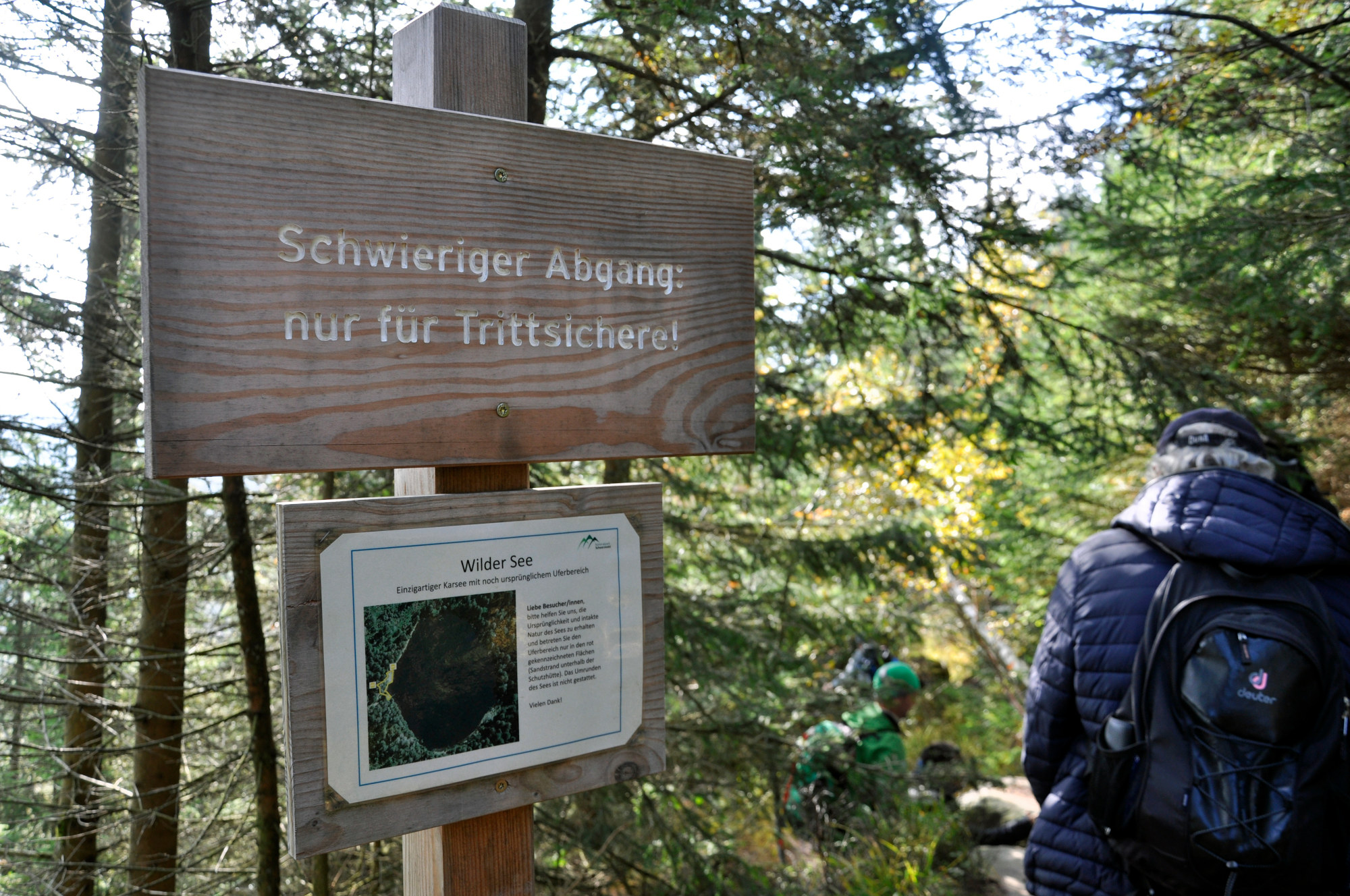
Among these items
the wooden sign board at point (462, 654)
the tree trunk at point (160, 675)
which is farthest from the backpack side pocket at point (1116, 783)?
the tree trunk at point (160, 675)

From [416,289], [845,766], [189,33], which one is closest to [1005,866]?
[845,766]

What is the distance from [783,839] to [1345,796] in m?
3.46

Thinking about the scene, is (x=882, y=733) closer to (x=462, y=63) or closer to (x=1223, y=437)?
(x=1223, y=437)

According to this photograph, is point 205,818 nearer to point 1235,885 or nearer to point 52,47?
point 52,47

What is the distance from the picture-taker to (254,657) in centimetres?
293

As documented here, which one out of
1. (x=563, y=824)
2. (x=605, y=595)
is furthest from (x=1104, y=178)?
(x=563, y=824)

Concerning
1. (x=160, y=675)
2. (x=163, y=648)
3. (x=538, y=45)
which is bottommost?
(x=160, y=675)

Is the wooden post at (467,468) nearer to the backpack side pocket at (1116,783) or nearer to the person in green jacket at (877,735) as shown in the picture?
the backpack side pocket at (1116,783)

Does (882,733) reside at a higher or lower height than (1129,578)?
lower

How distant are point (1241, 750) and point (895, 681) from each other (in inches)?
192

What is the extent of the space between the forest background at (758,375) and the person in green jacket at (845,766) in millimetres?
198

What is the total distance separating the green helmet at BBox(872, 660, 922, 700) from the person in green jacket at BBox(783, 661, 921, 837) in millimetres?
243

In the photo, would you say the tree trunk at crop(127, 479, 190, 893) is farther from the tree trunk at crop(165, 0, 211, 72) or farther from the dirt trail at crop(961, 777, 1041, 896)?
the dirt trail at crop(961, 777, 1041, 896)

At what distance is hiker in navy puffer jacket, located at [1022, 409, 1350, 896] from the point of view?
7.25 ft
